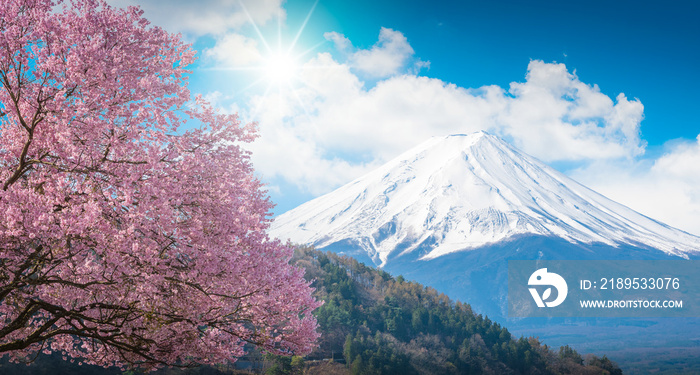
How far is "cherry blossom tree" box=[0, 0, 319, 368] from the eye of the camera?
680cm

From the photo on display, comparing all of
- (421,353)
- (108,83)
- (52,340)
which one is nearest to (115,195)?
(108,83)

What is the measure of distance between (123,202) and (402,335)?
9276cm

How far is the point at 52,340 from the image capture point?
10281mm

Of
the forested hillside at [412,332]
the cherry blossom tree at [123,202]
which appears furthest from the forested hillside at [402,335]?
the cherry blossom tree at [123,202]

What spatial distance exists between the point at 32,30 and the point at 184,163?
286cm

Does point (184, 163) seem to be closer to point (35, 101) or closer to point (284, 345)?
point (35, 101)

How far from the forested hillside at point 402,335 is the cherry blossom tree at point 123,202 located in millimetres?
64888

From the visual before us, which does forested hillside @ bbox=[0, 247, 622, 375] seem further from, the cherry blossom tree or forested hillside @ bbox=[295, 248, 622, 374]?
the cherry blossom tree

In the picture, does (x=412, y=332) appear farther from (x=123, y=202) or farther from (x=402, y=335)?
(x=123, y=202)

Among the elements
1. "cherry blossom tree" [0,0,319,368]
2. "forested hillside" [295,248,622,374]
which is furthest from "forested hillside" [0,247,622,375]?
"cherry blossom tree" [0,0,319,368]

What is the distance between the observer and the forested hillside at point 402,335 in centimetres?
7825

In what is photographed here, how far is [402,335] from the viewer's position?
94.6m

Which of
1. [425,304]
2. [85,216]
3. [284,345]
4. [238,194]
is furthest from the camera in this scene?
[425,304]

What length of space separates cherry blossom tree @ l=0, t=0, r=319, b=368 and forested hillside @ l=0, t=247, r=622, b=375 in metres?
64.9
